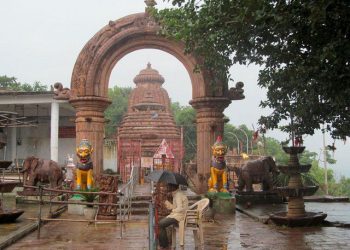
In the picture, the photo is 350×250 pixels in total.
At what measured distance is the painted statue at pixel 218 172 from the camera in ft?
45.3

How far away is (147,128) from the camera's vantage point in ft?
113

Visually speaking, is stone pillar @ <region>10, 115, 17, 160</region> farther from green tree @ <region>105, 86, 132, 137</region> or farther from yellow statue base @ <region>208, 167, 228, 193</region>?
green tree @ <region>105, 86, 132, 137</region>

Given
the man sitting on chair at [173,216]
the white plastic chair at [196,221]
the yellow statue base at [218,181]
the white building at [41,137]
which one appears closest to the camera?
the man sitting on chair at [173,216]

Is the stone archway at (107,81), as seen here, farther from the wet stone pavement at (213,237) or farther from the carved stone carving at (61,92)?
the wet stone pavement at (213,237)

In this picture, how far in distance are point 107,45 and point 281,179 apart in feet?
31.1

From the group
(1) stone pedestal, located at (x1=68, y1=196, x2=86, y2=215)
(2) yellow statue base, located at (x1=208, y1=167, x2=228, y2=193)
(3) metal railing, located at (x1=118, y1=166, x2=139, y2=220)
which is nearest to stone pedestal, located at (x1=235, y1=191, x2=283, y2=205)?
(2) yellow statue base, located at (x1=208, y1=167, x2=228, y2=193)

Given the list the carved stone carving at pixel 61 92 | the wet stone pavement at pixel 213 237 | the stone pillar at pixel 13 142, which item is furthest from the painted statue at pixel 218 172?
the stone pillar at pixel 13 142

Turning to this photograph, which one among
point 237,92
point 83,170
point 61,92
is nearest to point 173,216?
point 83,170

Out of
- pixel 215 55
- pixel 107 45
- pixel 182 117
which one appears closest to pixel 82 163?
pixel 107 45

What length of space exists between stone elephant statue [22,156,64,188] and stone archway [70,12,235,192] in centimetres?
171

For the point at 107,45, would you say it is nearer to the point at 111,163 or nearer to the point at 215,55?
the point at 215,55

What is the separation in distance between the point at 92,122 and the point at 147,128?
19.1 m

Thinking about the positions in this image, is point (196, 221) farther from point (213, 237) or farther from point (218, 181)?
point (218, 181)

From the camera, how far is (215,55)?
1021 centimetres
